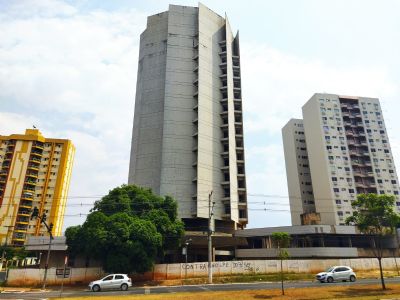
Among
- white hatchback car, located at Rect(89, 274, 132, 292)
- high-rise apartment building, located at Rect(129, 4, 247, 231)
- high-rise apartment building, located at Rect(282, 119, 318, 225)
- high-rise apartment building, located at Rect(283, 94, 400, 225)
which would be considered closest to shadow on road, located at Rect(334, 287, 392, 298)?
white hatchback car, located at Rect(89, 274, 132, 292)

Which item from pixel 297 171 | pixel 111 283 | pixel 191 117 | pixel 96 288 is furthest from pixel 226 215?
pixel 297 171

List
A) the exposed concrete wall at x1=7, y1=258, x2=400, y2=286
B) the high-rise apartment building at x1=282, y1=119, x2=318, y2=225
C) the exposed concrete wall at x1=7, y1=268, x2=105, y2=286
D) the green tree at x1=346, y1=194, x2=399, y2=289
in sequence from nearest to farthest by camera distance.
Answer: the green tree at x1=346, y1=194, x2=399, y2=289 < the exposed concrete wall at x1=7, y1=268, x2=105, y2=286 < the exposed concrete wall at x1=7, y1=258, x2=400, y2=286 < the high-rise apartment building at x1=282, y1=119, x2=318, y2=225

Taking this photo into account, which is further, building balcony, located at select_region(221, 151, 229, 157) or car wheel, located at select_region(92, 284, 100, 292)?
building balcony, located at select_region(221, 151, 229, 157)

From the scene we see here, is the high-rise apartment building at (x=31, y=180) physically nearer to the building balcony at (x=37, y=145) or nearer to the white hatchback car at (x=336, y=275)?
the building balcony at (x=37, y=145)

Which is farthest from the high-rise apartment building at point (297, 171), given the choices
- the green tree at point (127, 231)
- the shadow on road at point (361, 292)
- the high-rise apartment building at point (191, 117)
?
the shadow on road at point (361, 292)

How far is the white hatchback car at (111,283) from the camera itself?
3284cm

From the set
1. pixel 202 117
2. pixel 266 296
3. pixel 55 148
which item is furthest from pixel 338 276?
pixel 55 148

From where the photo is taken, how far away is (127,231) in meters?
38.9

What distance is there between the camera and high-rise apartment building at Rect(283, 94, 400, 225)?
88438mm

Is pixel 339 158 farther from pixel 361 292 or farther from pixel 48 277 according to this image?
pixel 48 277

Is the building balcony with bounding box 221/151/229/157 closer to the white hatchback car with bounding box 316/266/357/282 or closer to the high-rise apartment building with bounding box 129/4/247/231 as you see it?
the high-rise apartment building with bounding box 129/4/247/231

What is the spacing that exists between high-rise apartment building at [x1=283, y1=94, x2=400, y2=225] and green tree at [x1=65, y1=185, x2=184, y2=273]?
53432 mm

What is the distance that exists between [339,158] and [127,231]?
73.6m

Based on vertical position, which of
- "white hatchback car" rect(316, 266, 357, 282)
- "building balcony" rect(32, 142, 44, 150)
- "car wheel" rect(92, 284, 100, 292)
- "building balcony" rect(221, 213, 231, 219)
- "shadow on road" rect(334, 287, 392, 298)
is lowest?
"car wheel" rect(92, 284, 100, 292)
